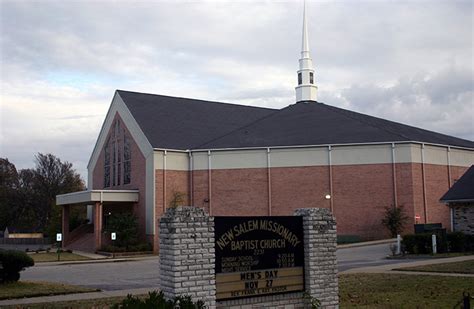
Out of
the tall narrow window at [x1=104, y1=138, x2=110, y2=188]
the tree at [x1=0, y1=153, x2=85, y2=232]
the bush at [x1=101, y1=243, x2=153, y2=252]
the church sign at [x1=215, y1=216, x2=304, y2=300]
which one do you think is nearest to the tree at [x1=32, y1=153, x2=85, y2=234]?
the tree at [x1=0, y1=153, x2=85, y2=232]

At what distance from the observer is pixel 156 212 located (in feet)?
141

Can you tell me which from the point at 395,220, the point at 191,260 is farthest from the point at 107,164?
the point at 191,260

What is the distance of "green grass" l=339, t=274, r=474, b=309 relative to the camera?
13766mm

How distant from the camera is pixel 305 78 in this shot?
59906 millimetres

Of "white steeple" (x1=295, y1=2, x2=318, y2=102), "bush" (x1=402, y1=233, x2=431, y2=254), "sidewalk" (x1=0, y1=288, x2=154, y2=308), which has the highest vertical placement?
"white steeple" (x1=295, y1=2, x2=318, y2=102)

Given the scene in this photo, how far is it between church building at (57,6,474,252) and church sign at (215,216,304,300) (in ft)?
101

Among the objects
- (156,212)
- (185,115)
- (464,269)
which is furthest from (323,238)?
(185,115)

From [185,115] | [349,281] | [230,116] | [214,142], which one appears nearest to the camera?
[349,281]

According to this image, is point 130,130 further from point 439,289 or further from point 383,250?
point 439,289

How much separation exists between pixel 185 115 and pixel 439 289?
3690 cm

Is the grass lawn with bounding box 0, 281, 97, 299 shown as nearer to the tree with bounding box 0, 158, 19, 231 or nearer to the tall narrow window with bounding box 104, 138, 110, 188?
the tall narrow window with bounding box 104, 138, 110, 188

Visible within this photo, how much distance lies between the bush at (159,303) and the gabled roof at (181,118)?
33.9 metres

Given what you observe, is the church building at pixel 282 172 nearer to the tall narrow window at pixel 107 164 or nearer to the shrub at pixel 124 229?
the shrub at pixel 124 229

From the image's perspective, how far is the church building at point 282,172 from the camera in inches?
1698
